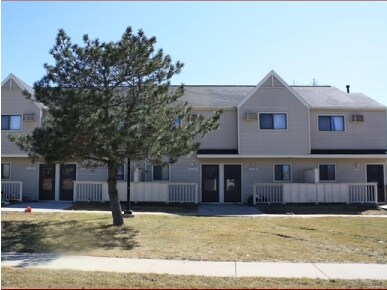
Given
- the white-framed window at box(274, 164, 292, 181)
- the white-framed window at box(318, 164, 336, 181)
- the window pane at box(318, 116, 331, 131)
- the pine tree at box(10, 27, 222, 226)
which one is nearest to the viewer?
the pine tree at box(10, 27, 222, 226)

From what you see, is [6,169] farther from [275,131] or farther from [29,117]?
[275,131]

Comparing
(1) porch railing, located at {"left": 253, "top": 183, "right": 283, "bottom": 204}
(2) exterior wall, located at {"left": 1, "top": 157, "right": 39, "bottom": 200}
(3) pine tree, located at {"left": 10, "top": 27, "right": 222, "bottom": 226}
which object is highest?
(3) pine tree, located at {"left": 10, "top": 27, "right": 222, "bottom": 226}

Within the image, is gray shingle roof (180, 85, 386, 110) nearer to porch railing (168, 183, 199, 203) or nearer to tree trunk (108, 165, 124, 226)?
porch railing (168, 183, 199, 203)

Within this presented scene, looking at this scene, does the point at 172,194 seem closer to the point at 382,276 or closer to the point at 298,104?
the point at 298,104

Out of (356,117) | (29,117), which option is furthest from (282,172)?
(29,117)

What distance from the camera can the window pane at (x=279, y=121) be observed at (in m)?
25.2

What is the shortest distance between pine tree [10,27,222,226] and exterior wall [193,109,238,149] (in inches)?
398

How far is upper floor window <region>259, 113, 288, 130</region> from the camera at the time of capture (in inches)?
991

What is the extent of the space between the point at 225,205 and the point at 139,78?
11.5 metres

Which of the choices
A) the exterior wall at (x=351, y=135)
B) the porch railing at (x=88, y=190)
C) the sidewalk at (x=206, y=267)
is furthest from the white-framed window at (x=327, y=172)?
the sidewalk at (x=206, y=267)

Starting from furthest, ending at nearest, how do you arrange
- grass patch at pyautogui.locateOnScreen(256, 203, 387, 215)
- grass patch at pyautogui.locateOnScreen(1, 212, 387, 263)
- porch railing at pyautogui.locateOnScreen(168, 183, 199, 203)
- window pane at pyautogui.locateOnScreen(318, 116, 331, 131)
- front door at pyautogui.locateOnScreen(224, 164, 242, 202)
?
1. window pane at pyautogui.locateOnScreen(318, 116, 331, 131)
2. front door at pyautogui.locateOnScreen(224, 164, 242, 202)
3. porch railing at pyautogui.locateOnScreen(168, 183, 199, 203)
4. grass patch at pyautogui.locateOnScreen(256, 203, 387, 215)
5. grass patch at pyautogui.locateOnScreen(1, 212, 387, 263)

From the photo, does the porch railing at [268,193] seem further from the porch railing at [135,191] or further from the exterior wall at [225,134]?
the porch railing at [135,191]

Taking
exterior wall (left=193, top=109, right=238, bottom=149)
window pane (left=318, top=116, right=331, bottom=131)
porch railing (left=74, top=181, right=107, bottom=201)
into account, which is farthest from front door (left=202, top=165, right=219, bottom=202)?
window pane (left=318, top=116, right=331, bottom=131)

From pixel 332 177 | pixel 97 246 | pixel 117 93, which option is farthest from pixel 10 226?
pixel 332 177
